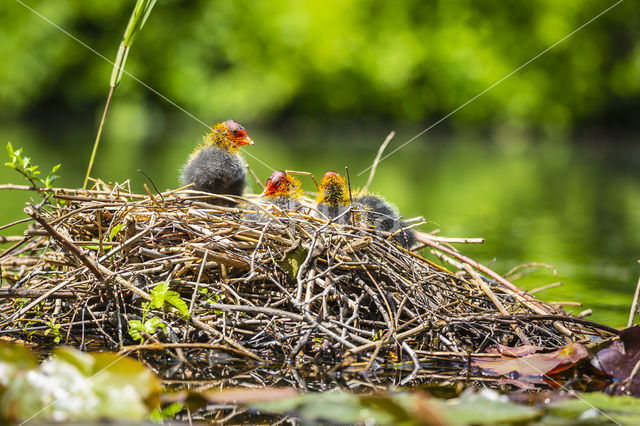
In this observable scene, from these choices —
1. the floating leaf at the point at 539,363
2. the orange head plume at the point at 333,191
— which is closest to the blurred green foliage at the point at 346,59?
the orange head plume at the point at 333,191

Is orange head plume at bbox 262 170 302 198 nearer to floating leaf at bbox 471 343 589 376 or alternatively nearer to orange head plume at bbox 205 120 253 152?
orange head plume at bbox 205 120 253 152

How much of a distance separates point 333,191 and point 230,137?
2.46 ft

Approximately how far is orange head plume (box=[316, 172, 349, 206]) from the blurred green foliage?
3248 cm

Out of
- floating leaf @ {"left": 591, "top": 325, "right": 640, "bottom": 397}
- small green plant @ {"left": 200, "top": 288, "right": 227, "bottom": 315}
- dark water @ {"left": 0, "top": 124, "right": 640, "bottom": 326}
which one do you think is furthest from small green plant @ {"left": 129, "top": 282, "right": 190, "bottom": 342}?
dark water @ {"left": 0, "top": 124, "right": 640, "bottom": 326}

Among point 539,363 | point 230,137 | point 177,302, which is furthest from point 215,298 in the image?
point 539,363

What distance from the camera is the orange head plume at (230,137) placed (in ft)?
13.7

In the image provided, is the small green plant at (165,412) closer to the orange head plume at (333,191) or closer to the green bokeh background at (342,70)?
the orange head plume at (333,191)

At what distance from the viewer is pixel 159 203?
11.5 ft

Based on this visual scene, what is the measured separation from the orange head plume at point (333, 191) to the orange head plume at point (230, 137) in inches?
22.5

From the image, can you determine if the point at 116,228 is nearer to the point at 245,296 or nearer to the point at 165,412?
the point at 245,296

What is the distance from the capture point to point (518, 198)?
1254 centimetres

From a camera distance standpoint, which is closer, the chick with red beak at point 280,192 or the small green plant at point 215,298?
the small green plant at point 215,298

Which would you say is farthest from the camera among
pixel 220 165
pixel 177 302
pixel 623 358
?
pixel 220 165

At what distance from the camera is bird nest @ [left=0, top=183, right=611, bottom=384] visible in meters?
3.06
